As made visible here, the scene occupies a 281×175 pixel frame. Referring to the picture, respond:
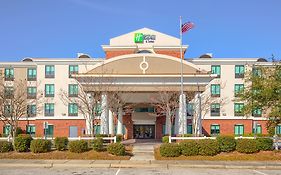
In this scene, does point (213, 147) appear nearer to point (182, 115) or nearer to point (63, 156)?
point (63, 156)

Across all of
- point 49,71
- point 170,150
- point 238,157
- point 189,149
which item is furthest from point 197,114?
point 49,71

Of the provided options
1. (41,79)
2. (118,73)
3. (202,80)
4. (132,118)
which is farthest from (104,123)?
(41,79)

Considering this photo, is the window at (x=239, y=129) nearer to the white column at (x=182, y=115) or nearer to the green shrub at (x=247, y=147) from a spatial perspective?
the white column at (x=182, y=115)

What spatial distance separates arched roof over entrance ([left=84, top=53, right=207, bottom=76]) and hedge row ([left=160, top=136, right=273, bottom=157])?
1095 centimetres

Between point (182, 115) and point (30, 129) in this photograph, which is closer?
point (182, 115)

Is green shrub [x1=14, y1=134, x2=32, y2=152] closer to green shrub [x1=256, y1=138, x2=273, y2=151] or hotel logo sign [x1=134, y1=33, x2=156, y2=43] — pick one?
green shrub [x1=256, y1=138, x2=273, y2=151]

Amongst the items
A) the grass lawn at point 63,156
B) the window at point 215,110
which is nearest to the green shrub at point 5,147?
the grass lawn at point 63,156

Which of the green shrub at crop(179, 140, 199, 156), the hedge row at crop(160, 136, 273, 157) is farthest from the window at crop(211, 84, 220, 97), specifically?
the green shrub at crop(179, 140, 199, 156)

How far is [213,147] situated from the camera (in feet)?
78.4

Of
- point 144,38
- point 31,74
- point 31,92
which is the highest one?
point 144,38

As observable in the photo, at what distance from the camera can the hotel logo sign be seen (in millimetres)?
57875

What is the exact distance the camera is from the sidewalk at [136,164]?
807 inches

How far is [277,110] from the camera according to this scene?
23.1 m

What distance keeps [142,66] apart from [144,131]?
73.5ft
